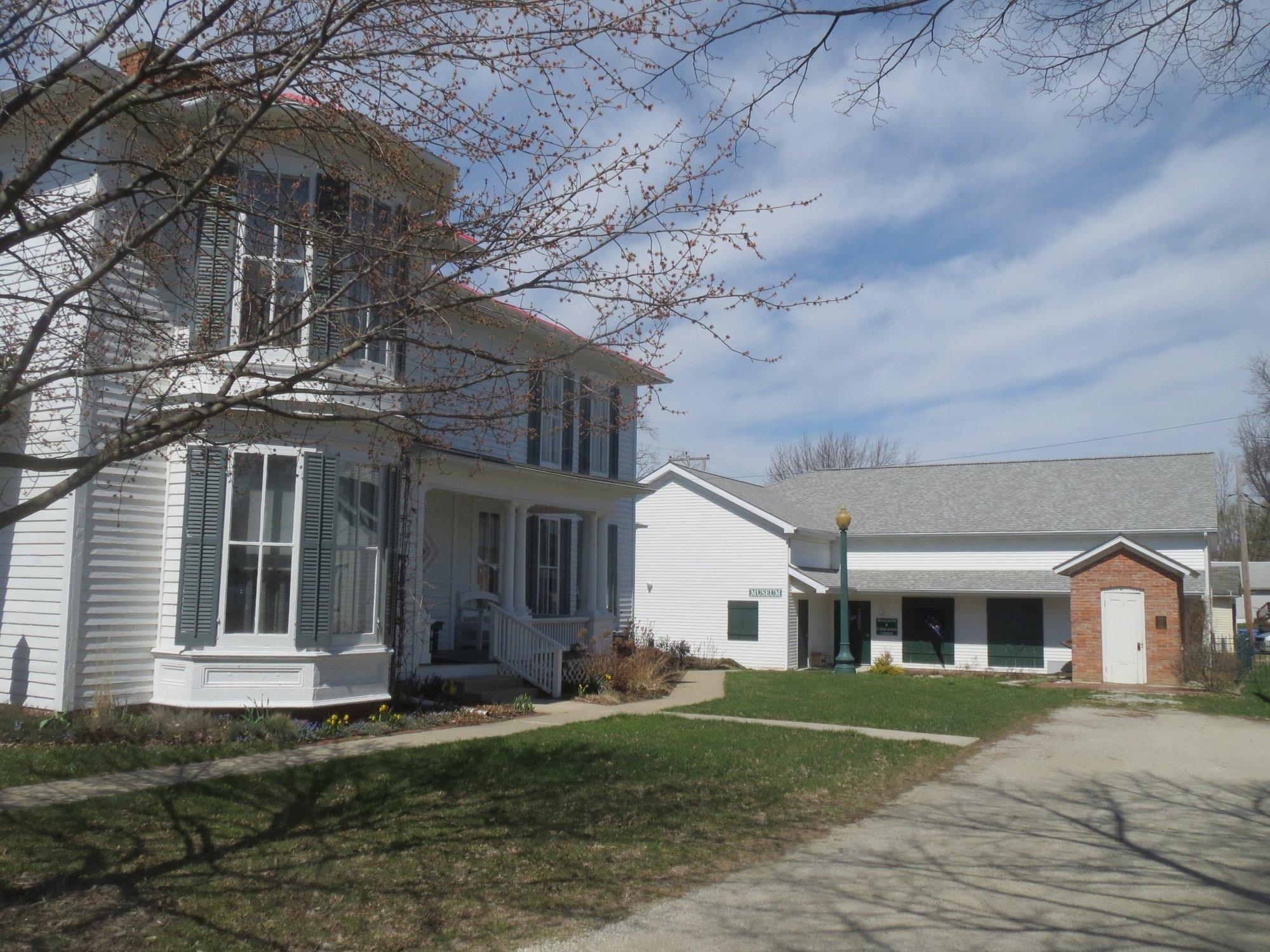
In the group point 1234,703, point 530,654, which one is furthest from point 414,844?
point 1234,703

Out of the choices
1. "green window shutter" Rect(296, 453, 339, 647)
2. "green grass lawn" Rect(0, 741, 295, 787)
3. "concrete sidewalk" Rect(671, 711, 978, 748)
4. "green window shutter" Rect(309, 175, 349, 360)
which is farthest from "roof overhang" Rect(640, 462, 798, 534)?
"green grass lawn" Rect(0, 741, 295, 787)

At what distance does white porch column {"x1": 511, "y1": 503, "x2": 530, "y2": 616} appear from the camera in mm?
17828

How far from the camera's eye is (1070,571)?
1074 inches

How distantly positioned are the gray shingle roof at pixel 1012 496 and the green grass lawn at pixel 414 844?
73.8ft

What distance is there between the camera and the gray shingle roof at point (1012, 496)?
104 feet

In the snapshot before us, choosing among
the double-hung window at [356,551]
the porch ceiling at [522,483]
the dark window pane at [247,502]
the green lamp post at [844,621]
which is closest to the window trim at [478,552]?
the porch ceiling at [522,483]

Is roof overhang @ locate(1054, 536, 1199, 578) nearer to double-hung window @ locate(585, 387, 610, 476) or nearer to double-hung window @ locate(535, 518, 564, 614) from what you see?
double-hung window @ locate(585, 387, 610, 476)

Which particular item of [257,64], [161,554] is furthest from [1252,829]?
[161,554]

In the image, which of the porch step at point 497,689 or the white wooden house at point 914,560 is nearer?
the porch step at point 497,689

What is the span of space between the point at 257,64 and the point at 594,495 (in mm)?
13597

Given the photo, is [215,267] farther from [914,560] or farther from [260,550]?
[914,560]

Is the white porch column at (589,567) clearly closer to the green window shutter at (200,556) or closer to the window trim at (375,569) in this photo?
the window trim at (375,569)

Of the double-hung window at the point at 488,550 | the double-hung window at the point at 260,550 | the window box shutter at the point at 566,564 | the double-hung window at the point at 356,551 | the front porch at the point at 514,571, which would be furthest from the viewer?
the window box shutter at the point at 566,564

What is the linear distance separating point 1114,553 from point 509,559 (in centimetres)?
1688
